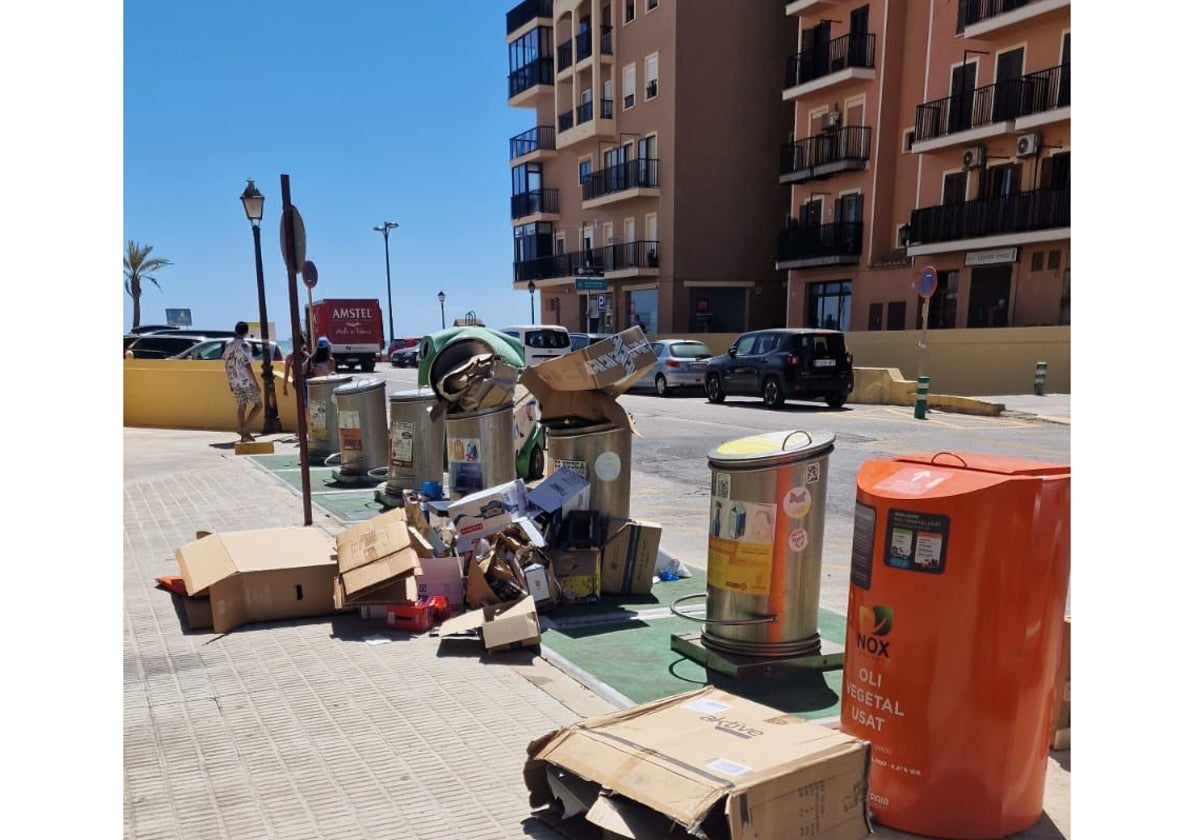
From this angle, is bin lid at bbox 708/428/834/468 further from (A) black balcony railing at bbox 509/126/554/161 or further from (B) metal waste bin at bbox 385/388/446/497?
(A) black balcony railing at bbox 509/126/554/161

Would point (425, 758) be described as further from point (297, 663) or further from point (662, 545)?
point (662, 545)

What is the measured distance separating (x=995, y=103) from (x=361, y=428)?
2277cm

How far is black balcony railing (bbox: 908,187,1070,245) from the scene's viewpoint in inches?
917

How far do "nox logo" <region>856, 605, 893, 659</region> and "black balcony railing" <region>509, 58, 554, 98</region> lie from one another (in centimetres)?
4575

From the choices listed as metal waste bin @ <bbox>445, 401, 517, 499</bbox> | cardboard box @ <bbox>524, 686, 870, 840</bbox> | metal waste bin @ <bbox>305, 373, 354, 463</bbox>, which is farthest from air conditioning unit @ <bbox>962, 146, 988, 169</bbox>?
cardboard box @ <bbox>524, 686, 870, 840</bbox>

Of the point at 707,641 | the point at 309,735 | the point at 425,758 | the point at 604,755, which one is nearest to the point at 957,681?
the point at 604,755

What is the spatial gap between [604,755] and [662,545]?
14.3ft

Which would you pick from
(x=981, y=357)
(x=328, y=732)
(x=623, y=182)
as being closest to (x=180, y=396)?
(x=328, y=732)

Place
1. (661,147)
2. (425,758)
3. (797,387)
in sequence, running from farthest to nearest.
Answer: (661,147), (797,387), (425,758)

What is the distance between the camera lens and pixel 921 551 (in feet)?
9.63

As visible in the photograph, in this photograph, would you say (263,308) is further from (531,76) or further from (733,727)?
(531,76)

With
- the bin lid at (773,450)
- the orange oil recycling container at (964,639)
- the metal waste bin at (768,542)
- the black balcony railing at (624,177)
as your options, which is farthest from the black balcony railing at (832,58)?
the orange oil recycling container at (964,639)

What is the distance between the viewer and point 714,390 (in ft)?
72.0

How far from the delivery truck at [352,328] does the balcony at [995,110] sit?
83.1 feet
